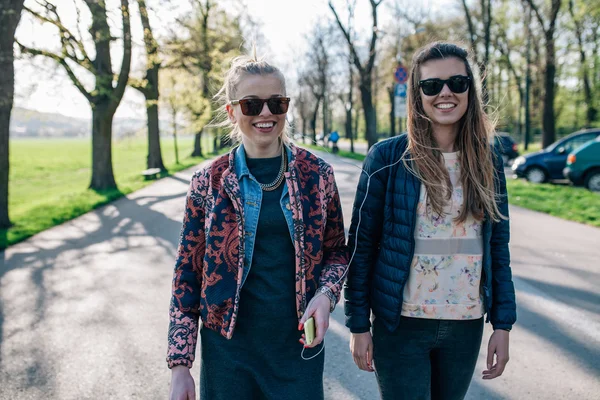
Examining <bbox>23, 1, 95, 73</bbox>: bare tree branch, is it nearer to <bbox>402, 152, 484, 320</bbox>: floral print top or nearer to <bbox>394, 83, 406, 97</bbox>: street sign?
<bbox>394, 83, 406, 97</bbox>: street sign

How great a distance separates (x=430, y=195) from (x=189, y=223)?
0.95m

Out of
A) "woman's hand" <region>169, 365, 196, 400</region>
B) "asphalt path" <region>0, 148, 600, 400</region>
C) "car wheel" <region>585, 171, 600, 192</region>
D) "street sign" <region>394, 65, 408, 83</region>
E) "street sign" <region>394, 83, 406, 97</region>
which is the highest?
"street sign" <region>394, 65, 408, 83</region>

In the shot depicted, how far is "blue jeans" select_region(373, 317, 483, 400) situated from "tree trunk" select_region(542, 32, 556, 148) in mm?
20888

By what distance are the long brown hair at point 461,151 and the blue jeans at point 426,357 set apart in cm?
46

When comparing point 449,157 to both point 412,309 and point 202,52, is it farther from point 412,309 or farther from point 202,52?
point 202,52

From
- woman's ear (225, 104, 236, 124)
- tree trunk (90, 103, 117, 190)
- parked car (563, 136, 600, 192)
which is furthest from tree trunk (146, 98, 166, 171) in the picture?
woman's ear (225, 104, 236, 124)

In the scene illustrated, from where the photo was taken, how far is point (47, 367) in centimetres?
399

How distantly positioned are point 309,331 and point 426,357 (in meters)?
0.62

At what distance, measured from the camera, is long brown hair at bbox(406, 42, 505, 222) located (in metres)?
2.10

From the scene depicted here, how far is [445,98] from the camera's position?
2.14 metres

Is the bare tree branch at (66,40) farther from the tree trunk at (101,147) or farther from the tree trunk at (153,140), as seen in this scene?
the tree trunk at (153,140)

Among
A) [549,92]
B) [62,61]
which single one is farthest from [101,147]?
[549,92]

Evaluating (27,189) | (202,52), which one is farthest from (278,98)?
(27,189)

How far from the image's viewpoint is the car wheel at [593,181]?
43.7ft
